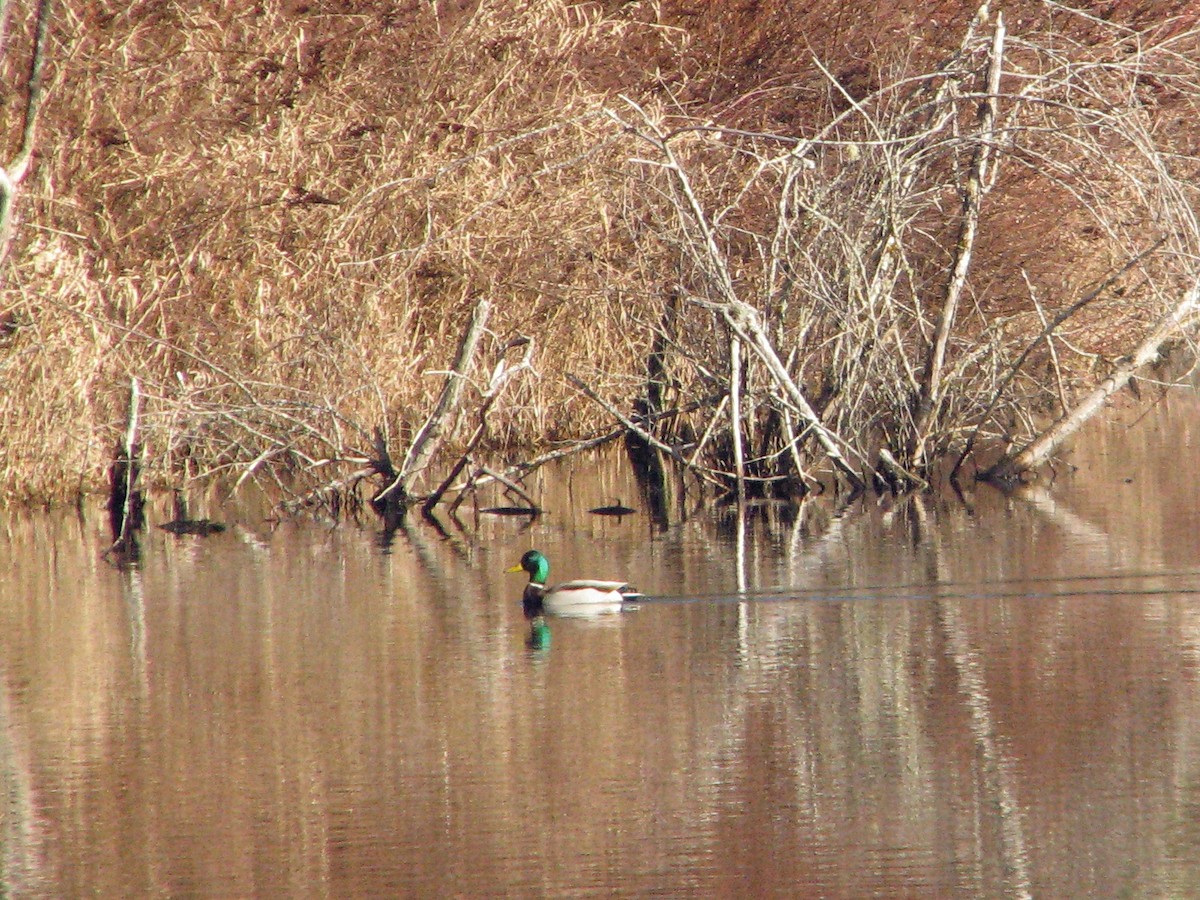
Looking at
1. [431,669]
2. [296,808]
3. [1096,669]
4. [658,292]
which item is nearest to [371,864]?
[296,808]

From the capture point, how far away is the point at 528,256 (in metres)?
16.3

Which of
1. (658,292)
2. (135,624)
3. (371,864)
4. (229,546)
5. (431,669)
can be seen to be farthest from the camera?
(658,292)

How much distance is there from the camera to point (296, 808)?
6480 mm

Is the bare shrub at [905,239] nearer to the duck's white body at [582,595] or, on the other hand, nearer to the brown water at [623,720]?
the brown water at [623,720]

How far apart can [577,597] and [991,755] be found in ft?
11.0

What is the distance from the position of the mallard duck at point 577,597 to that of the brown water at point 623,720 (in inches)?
5.6

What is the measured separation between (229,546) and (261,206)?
3.69 metres

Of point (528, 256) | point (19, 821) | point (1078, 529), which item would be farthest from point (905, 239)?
point (19, 821)

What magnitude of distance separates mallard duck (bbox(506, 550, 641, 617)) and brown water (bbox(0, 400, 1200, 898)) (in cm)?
14

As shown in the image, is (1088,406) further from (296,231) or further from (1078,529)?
(296,231)

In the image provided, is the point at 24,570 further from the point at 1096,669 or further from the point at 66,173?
the point at 1096,669

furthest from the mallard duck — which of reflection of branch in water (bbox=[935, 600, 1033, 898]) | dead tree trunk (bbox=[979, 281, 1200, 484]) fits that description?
dead tree trunk (bbox=[979, 281, 1200, 484])

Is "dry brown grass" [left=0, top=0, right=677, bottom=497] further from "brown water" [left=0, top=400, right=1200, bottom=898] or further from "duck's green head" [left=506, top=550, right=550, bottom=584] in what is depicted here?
"duck's green head" [left=506, top=550, right=550, bottom=584]

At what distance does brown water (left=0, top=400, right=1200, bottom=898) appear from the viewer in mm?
5816
